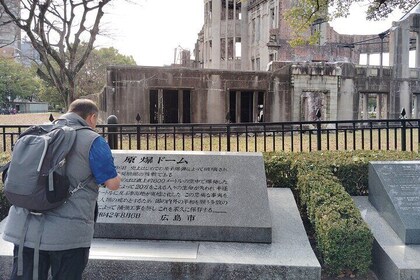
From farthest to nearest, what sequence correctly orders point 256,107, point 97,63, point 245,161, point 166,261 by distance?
point 97,63, point 256,107, point 245,161, point 166,261

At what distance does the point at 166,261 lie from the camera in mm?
4395

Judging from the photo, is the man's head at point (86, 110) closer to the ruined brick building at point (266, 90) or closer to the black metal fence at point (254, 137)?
the black metal fence at point (254, 137)

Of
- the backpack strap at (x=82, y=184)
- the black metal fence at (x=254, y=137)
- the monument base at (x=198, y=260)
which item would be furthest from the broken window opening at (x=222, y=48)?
the backpack strap at (x=82, y=184)

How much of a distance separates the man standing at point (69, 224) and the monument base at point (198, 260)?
1180 mm

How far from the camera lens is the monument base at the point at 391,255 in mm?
4203

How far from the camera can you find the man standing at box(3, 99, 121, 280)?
3.12 m

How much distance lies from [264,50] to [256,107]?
19135 millimetres

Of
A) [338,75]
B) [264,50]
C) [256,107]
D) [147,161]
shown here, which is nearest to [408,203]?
[147,161]

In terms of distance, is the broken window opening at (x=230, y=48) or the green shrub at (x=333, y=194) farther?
the broken window opening at (x=230, y=48)

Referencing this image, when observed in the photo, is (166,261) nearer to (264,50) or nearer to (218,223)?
(218,223)

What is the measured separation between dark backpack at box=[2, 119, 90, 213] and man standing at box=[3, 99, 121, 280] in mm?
107

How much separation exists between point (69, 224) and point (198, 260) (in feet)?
5.60

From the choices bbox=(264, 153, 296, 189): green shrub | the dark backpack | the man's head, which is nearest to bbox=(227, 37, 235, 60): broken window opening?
bbox=(264, 153, 296, 189): green shrub

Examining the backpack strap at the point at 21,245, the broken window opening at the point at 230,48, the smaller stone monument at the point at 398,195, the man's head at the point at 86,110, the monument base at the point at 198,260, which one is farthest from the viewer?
the broken window opening at the point at 230,48
